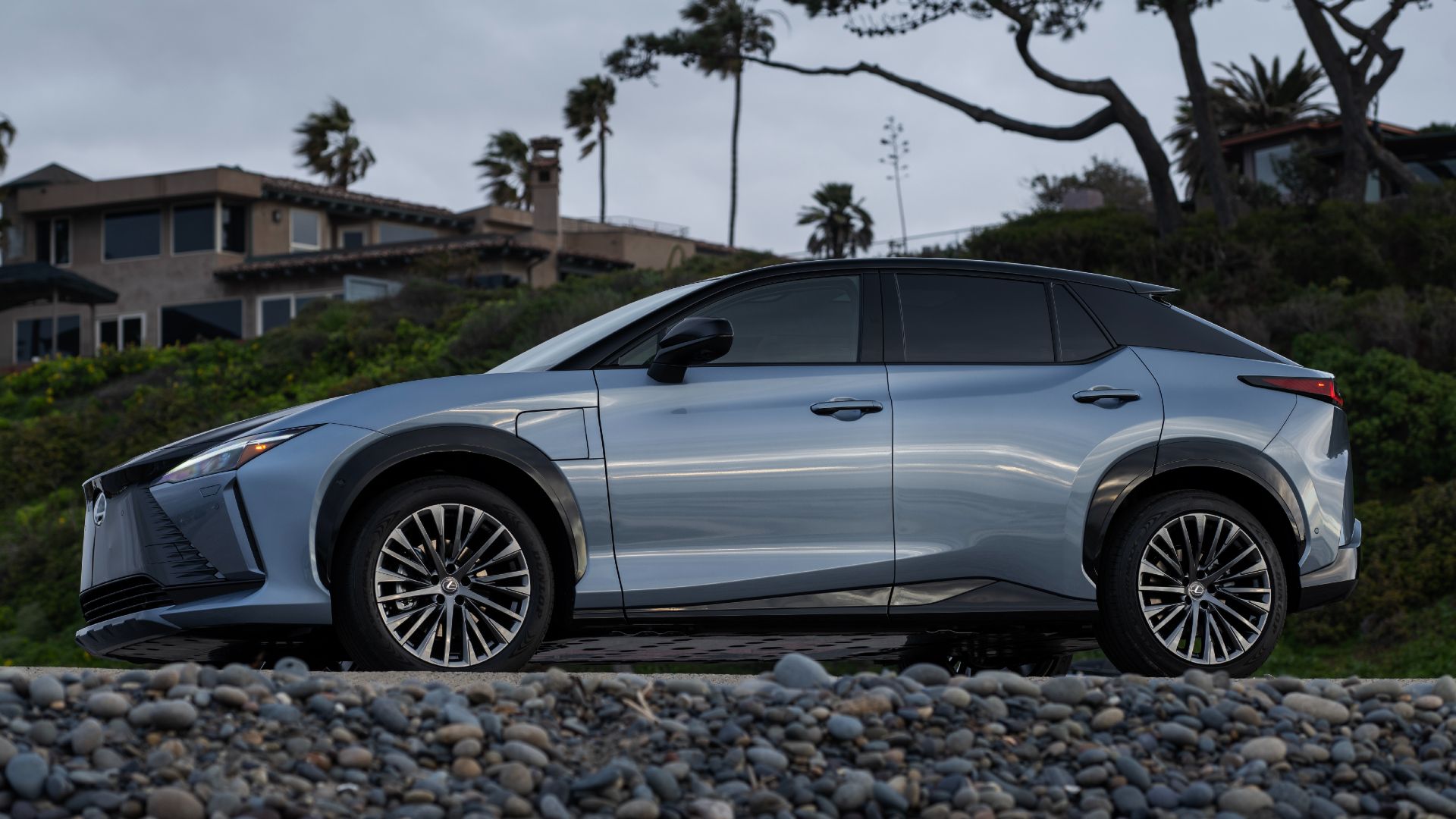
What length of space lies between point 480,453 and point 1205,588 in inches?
114

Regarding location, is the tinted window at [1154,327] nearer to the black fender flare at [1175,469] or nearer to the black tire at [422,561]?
the black fender flare at [1175,469]

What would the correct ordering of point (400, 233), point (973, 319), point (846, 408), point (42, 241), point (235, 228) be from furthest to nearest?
1. point (400, 233)
2. point (42, 241)
3. point (235, 228)
4. point (973, 319)
5. point (846, 408)

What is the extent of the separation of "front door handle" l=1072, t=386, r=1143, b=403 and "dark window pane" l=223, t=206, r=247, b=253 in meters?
43.4

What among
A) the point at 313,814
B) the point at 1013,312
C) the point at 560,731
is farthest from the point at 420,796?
the point at 1013,312

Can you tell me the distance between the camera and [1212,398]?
6.13 meters

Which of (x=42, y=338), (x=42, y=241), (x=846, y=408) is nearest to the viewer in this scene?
(x=846, y=408)

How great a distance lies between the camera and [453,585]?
530cm

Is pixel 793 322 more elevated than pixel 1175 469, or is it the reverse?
pixel 793 322

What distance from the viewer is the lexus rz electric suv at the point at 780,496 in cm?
527

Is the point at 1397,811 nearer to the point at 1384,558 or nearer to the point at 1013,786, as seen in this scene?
the point at 1013,786

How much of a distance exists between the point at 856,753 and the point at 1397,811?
1.39 meters

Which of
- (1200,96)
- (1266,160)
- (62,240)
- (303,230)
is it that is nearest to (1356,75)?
(1200,96)

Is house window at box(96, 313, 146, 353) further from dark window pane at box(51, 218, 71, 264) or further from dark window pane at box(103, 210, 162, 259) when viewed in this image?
dark window pane at box(51, 218, 71, 264)

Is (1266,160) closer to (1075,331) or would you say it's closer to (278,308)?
(278,308)
